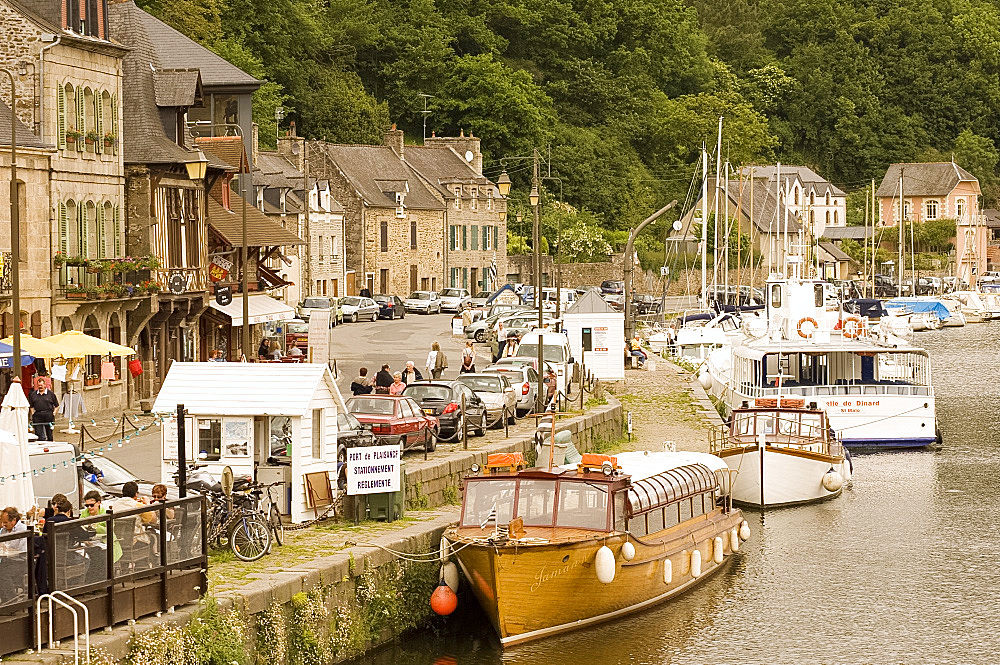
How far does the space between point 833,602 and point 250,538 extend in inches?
399

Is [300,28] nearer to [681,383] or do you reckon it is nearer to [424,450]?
A: [681,383]

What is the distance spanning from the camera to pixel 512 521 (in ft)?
73.9

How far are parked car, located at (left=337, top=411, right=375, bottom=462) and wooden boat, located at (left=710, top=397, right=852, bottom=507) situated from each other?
9387 mm

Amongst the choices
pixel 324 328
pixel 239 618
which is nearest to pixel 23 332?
pixel 324 328

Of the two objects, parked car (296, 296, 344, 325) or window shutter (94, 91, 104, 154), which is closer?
window shutter (94, 91, 104, 154)

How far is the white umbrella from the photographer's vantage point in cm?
1839

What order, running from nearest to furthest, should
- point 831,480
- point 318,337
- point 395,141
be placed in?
point 831,480 → point 318,337 → point 395,141

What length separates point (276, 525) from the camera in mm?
22312

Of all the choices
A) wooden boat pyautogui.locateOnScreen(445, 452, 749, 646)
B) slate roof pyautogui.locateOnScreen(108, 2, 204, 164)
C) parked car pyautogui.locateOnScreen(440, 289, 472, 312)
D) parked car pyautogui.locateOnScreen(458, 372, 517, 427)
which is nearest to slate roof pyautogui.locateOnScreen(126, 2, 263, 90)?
slate roof pyautogui.locateOnScreen(108, 2, 204, 164)

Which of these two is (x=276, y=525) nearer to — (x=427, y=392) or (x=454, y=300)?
(x=427, y=392)

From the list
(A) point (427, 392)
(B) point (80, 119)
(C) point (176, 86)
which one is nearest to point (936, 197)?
(C) point (176, 86)

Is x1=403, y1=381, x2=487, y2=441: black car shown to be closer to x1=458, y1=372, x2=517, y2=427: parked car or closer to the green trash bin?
x1=458, y1=372, x2=517, y2=427: parked car

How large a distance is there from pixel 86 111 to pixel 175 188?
4854mm

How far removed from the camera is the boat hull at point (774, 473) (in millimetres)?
34562
